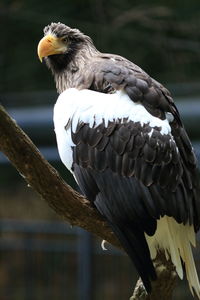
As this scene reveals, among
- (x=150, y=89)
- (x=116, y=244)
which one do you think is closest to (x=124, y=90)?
(x=150, y=89)

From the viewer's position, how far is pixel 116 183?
12.8ft

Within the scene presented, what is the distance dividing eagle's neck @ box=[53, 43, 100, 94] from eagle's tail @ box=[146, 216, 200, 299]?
2.96 feet

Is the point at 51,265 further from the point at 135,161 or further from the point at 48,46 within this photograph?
the point at 135,161

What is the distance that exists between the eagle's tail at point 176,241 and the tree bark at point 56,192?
75 mm

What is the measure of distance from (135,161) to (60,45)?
0.93 m

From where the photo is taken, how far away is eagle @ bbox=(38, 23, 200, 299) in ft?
12.4

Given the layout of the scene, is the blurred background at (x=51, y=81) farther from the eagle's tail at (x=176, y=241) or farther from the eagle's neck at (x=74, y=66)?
the eagle's tail at (x=176, y=241)

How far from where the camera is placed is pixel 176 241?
3.92 metres

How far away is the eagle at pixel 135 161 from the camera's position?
3.79 m

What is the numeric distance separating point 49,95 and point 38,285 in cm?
204

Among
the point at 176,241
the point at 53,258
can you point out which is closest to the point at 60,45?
the point at 176,241

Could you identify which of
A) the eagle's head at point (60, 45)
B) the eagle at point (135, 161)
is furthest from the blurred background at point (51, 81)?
the eagle at point (135, 161)

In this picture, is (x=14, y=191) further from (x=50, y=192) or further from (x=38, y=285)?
(x=50, y=192)

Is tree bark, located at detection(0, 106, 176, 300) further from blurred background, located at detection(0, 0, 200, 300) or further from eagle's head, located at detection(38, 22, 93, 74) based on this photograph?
blurred background, located at detection(0, 0, 200, 300)
